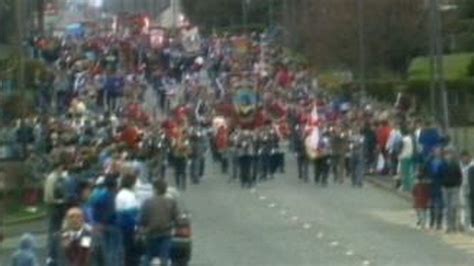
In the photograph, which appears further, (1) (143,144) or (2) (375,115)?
(2) (375,115)

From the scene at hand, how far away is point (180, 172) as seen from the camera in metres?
51.1

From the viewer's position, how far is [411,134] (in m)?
49.6

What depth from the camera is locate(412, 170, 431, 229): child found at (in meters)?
39.0

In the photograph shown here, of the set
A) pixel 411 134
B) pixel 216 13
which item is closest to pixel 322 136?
pixel 411 134

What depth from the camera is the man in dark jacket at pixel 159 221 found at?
28.7 meters

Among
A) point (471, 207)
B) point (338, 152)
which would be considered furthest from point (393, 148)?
point (471, 207)

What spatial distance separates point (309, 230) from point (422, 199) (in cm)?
196

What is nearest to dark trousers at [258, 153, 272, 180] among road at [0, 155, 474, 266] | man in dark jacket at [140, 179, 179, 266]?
road at [0, 155, 474, 266]

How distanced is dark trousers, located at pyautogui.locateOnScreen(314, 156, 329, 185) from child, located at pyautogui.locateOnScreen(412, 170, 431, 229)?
11.7m

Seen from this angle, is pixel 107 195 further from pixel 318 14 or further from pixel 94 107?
pixel 318 14

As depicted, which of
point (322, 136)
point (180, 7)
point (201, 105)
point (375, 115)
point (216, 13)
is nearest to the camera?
point (322, 136)

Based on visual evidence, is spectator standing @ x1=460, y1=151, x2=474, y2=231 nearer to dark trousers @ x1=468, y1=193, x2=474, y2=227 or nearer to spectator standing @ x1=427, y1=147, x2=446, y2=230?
dark trousers @ x1=468, y1=193, x2=474, y2=227

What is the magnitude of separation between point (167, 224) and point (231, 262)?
173 inches

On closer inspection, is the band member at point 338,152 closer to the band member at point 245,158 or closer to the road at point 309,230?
the road at point 309,230
